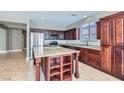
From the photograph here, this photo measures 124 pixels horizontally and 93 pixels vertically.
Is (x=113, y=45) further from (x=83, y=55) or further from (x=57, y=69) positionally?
(x=83, y=55)

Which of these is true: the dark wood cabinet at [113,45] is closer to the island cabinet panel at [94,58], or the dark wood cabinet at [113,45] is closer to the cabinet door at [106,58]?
the cabinet door at [106,58]

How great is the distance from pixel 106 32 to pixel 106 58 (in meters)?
0.86

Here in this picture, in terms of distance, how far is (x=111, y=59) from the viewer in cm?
354

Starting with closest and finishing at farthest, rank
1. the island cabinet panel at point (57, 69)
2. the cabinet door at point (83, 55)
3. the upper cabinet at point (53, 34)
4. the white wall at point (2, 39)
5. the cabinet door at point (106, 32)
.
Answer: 1. the island cabinet panel at point (57, 69)
2. the cabinet door at point (106, 32)
3. the cabinet door at point (83, 55)
4. the upper cabinet at point (53, 34)
5. the white wall at point (2, 39)

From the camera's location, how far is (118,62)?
3.26 m

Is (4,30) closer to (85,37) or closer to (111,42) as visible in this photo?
(85,37)

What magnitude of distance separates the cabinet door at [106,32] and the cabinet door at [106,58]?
0.64ft

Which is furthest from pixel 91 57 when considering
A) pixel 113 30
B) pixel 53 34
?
pixel 53 34

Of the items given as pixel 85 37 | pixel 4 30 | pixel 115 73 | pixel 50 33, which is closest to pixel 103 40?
pixel 115 73

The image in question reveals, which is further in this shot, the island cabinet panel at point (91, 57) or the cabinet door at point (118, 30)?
the island cabinet panel at point (91, 57)

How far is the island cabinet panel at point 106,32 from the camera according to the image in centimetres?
356

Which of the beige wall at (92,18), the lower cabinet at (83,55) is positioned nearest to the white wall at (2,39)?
the beige wall at (92,18)

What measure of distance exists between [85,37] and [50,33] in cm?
319

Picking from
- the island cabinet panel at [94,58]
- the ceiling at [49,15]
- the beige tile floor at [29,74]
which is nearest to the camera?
the beige tile floor at [29,74]
